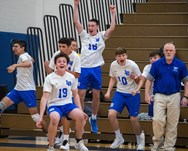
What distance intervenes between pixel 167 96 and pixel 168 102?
0.10 metres

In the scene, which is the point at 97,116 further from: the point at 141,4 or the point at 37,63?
the point at 141,4

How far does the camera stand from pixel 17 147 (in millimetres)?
10234

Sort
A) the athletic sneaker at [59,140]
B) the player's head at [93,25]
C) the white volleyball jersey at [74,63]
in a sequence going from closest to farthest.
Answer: the white volleyball jersey at [74,63], the athletic sneaker at [59,140], the player's head at [93,25]

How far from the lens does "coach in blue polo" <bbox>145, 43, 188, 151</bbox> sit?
9.95 meters

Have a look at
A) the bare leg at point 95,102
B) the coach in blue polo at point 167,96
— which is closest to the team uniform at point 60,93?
the coach in blue polo at point 167,96

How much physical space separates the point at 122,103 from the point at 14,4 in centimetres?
526

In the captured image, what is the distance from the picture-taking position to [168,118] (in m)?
10.0

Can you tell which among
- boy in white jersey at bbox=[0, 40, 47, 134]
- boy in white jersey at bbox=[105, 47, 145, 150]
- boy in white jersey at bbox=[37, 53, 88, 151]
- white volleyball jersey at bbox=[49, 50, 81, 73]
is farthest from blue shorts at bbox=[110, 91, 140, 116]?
boy in white jersey at bbox=[0, 40, 47, 134]

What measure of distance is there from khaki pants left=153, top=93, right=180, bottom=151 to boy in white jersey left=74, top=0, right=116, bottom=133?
4.70ft

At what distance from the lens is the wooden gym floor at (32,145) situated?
10.1 meters

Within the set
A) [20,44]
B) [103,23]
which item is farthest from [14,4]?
[20,44]

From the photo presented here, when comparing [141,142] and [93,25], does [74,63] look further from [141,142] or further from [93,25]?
[141,142]

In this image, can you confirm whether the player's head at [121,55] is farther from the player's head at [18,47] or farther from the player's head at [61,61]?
the player's head at [18,47]

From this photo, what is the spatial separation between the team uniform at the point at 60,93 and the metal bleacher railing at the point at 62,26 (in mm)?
3556
